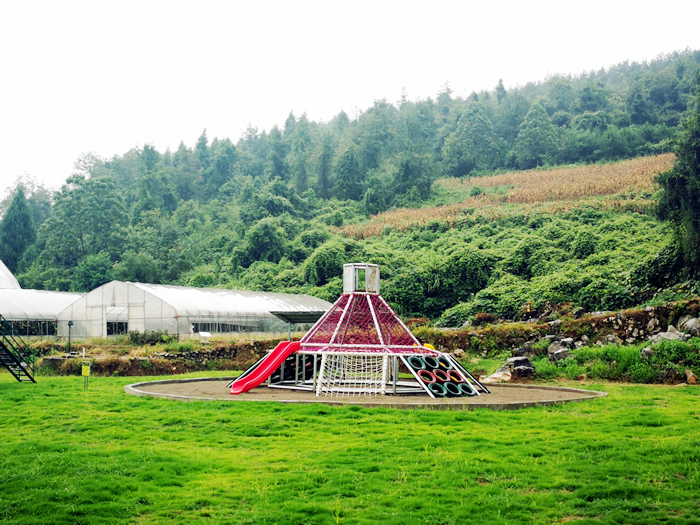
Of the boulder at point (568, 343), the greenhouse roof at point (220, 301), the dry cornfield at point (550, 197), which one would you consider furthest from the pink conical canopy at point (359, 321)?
the dry cornfield at point (550, 197)

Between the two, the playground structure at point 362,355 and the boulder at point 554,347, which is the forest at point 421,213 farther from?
the playground structure at point 362,355

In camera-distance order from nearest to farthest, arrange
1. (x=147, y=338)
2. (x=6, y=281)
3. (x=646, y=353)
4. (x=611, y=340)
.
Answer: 1. (x=646, y=353)
2. (x=611, y=340)
3. (x=147, y=338)
4. (x=6, y=281)

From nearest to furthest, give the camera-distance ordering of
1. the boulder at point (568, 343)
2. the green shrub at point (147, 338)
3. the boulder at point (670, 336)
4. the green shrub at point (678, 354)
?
the green shrub at point (678, 354) → the boulder at point (670, 336) → the boulder at point (568, 343) → the green shrub at point (147, 338)

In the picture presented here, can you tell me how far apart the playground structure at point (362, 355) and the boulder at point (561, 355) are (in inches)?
199

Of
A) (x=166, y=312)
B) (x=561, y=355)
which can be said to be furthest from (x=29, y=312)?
(x=561, y=355)

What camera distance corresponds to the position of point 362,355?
14734mm

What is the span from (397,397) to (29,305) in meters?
24.6

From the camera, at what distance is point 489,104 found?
85125 mm

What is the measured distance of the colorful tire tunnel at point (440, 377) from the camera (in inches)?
557

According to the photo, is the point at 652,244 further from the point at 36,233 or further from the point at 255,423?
the point at 36,233

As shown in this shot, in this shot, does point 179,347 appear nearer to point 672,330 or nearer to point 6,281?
point 672,330

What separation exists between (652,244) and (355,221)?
2864cm

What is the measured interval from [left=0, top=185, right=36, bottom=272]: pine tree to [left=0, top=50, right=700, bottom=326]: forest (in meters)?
0.13

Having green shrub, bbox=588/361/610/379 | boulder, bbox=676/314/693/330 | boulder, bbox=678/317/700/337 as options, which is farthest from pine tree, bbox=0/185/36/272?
boulder, bbox=678/317/700/337
